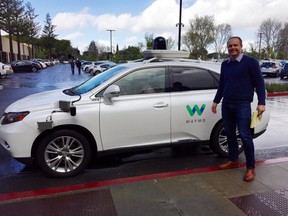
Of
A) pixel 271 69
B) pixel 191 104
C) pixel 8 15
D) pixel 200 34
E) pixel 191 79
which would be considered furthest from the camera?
pixel 200 34

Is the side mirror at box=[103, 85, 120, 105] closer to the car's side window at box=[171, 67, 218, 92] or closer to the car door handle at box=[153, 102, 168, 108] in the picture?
the car door handle at box=[153, 102, 168, 108]

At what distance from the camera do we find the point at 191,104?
464 centimetres

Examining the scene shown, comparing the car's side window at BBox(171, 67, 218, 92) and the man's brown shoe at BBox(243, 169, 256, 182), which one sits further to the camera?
the car's side window at BBox(171, 67, 218, 92)

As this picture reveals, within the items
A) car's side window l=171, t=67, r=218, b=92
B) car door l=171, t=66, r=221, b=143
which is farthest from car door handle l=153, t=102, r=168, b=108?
car's side window l=171, t=67, r=218, b=92

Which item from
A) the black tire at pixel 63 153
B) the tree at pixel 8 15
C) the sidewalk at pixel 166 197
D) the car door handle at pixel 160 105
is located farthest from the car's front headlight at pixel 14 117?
the tree at pixel 8 15

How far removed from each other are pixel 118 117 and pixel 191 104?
1.16 metres

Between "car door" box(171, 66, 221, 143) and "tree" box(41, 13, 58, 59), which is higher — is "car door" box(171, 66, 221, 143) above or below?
below

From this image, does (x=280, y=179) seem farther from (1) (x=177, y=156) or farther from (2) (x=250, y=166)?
(1) (x=177, y=156)

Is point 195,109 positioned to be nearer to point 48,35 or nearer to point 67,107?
point 67,107

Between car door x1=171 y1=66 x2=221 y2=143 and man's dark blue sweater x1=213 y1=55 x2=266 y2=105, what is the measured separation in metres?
0.67

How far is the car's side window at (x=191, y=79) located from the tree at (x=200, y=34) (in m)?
60.1

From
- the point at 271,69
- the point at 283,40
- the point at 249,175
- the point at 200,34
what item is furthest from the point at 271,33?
the point at 249,175

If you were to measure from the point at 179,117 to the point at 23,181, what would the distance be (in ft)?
7.83

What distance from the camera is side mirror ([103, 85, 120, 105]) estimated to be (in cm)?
410
